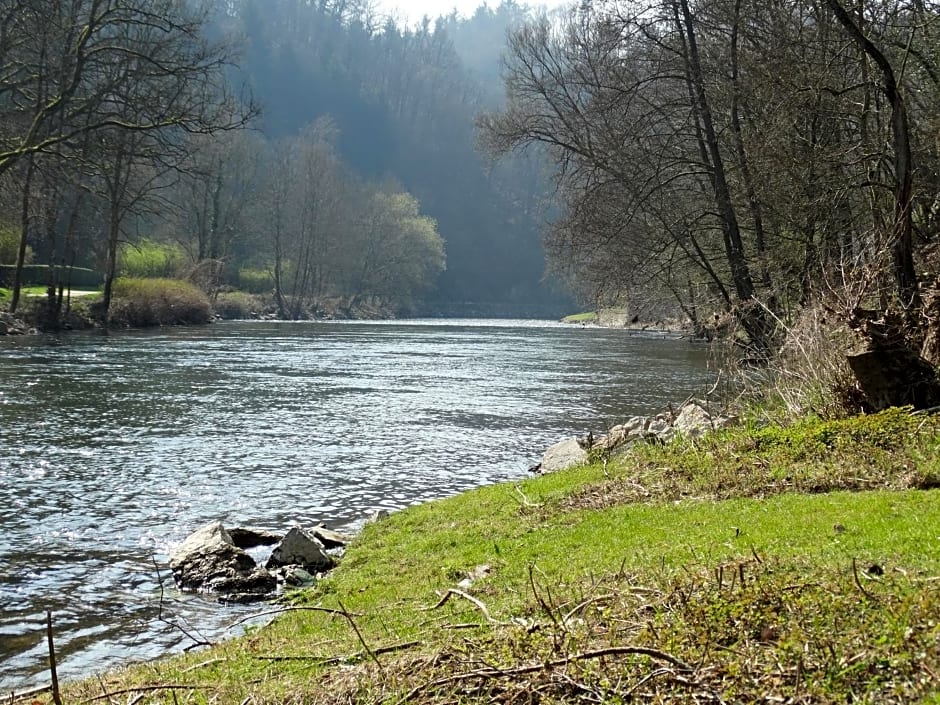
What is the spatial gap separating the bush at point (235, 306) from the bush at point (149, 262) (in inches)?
167

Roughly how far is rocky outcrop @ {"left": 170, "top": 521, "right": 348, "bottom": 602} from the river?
0.30 meters

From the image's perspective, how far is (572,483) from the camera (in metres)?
11.4

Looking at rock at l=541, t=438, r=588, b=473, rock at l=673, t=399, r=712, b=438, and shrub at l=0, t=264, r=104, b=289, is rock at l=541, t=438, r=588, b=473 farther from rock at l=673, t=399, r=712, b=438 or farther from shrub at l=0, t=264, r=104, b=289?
shrub at l=0, t=264, r=104, b=289

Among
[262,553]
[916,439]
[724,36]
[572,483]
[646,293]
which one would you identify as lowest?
[262,553]

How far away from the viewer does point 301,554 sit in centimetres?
987

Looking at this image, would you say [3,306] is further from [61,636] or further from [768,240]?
[61,636]

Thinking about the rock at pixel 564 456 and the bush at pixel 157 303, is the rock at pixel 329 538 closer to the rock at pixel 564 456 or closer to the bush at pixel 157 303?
the rock at pixel 564 456

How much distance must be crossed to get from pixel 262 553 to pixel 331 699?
6.40 metres

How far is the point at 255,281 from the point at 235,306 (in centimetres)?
1511

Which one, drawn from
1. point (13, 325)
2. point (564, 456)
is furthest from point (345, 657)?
point (13, 325)

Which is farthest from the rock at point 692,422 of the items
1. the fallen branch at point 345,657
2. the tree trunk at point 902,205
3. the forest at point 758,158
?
the fallen branch at point 345,657

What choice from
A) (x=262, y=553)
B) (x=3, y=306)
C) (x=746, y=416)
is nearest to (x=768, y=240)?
(x=746, y=416)

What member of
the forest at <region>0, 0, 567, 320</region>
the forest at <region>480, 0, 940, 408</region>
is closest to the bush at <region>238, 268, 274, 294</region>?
the forest at <region>0, 0, 567, 320</region>

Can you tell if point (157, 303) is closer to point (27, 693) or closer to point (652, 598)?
point (27, 693)
